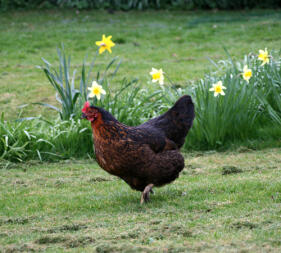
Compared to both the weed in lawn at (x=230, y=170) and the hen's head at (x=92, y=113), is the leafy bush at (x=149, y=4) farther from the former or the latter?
the hen's head at (x=92, y=113)

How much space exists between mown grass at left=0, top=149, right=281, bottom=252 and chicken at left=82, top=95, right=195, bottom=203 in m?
0.25

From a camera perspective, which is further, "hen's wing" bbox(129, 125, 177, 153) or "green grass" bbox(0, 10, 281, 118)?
"green grass" bbox(0, 10, 281, 118)

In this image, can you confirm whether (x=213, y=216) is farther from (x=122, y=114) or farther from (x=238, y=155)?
(x=122, y=114)

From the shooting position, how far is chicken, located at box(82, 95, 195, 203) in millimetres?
5023

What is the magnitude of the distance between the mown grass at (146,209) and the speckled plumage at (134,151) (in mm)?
276

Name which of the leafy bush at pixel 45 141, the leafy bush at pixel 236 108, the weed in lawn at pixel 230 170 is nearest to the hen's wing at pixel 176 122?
the weed in lawn at pixel 230 170

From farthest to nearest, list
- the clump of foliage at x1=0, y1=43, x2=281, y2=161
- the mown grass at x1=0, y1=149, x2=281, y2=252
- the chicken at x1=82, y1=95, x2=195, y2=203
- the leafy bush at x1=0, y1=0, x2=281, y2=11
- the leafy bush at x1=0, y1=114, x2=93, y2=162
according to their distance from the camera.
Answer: the leafy bush at x1=0, y1=0, x2=281, y2=11
the clump of foliage at x1=0, y1=43, x2=281, y2=161
the leafy bush at x1=0, y1=114, x2=93, y2=162
the chicken at x1=82, y1=95, x2=195, y2=203
the mown grass at x1=0, y1=149, x2=281, y2=252

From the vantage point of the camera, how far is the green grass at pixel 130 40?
35.5 feet

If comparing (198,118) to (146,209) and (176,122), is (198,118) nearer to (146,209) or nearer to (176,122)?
(176,122)

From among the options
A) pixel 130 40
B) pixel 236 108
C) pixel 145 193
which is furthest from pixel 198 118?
pixel 130 40

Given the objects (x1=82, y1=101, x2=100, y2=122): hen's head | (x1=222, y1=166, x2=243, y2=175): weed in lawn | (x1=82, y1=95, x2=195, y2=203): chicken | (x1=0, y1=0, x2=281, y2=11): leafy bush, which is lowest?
(x1=222, y1=166, x2=243, y2=175): weed in lawn

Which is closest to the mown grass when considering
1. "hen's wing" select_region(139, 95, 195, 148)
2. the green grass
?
"hen's wing" select_region(139, 95, 195, 148)

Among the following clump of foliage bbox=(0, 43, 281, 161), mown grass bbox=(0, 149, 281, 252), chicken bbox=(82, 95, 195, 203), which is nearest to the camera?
mown grass bbox=(0, 149, 281, 252)

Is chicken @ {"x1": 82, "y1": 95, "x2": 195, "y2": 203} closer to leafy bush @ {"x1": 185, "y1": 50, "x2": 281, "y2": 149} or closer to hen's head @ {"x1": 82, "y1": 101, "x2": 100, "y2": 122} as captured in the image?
hen's head @ {"x1": 82, "y1": 101, "x2": 100, "y2": 122}
